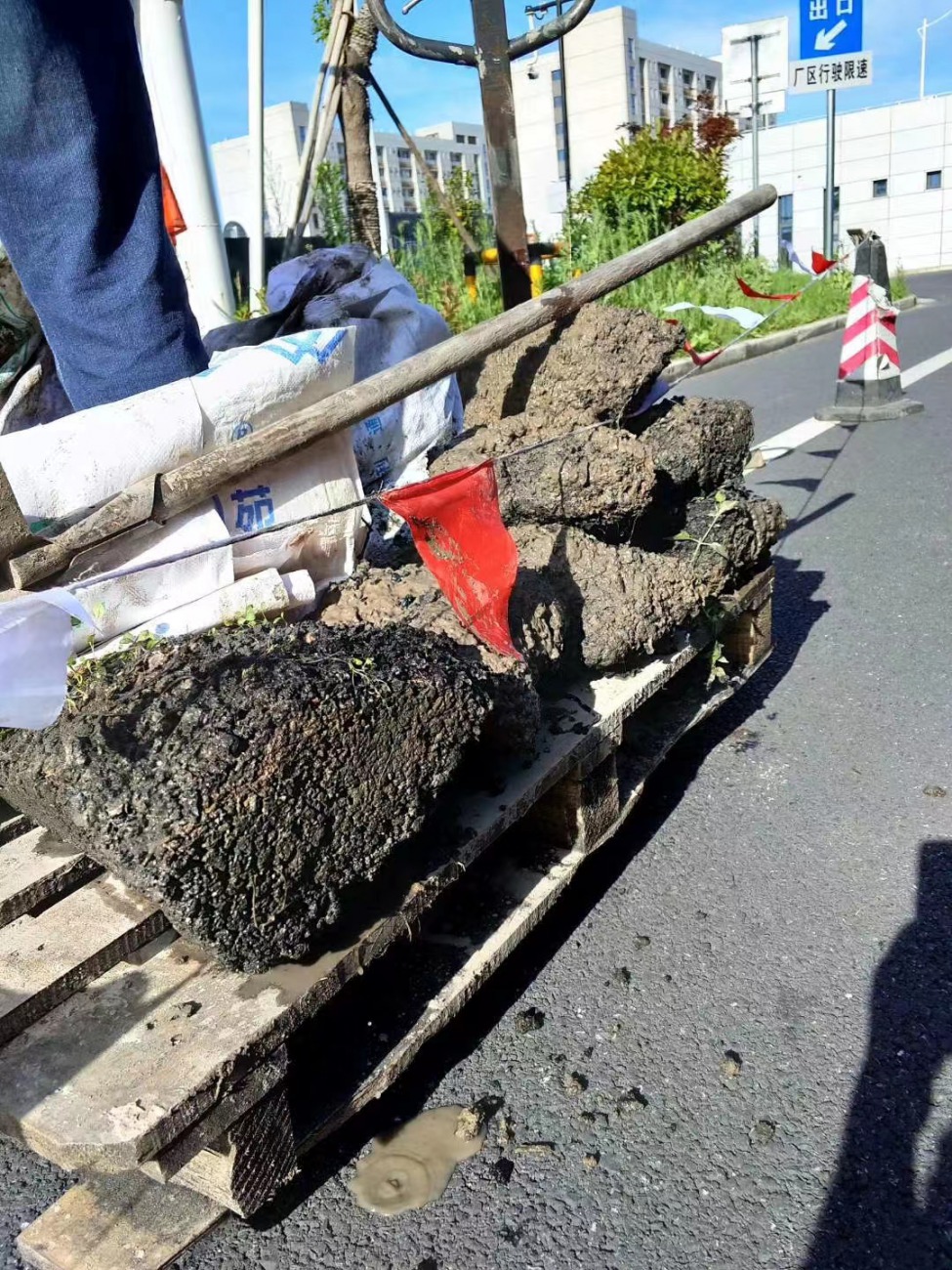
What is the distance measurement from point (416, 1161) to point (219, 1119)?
55cm

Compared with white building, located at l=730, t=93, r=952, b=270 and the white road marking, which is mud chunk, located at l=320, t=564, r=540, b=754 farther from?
white building, located at l=730, t=93, r=952, b=270

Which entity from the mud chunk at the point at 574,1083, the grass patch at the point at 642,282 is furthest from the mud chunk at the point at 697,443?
the grass patch at the point at 642,282

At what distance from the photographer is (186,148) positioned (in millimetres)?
6008

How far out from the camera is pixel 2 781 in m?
1.77

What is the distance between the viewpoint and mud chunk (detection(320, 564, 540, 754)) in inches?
78.6

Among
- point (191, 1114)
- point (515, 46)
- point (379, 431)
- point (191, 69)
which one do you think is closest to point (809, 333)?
point (191, 69)

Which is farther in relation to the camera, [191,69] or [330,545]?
[191,69]

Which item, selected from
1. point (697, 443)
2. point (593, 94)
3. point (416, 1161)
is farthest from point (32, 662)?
point (593, 94)

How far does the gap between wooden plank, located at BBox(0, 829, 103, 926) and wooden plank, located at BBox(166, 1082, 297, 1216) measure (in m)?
0.53

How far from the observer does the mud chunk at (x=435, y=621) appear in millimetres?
1997

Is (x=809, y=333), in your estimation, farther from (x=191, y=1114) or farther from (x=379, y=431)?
(x=191, y=1114)

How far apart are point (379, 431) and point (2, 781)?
1630 mm

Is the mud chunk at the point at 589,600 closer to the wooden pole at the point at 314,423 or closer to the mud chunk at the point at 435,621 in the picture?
the mud chunk at the point at 435,621

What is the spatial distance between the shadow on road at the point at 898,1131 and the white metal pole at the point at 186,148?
16.6 feet
